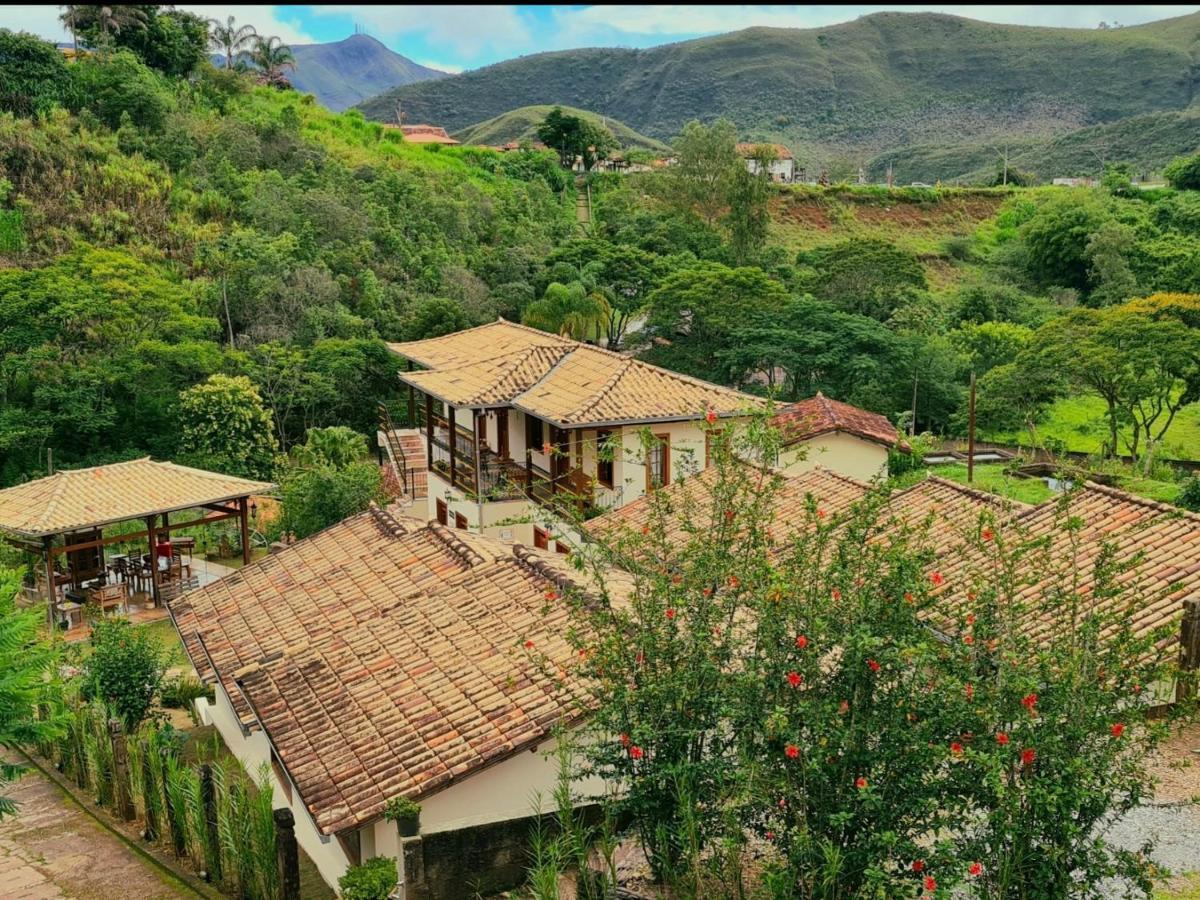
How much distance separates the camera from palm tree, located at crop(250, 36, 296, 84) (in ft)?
212

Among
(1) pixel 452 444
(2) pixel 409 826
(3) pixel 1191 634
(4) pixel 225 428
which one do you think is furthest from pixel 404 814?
(4) pixel 225 428

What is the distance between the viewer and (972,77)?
14238 cm

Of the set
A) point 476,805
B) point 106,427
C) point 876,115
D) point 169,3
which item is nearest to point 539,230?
point 169,3

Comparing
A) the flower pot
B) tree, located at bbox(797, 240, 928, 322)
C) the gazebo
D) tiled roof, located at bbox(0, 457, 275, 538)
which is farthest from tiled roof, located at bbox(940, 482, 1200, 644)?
tree, located at bbox(797, 240, 928, 322)

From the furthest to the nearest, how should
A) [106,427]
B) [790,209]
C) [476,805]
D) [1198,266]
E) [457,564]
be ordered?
[790,209], [1198,266], [106,427], [457,564], [476,805]

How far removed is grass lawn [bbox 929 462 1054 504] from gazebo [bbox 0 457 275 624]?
15.2 meters

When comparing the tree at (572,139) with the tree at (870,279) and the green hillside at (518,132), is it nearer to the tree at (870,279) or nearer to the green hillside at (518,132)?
the tree at (870,279)

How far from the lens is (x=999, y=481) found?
2798 centimetres

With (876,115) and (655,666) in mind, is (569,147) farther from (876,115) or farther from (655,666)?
(876,115)

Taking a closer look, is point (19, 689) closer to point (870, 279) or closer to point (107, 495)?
point (107, 495)

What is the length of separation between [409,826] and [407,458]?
19680 mm

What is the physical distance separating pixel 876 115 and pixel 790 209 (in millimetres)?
75912

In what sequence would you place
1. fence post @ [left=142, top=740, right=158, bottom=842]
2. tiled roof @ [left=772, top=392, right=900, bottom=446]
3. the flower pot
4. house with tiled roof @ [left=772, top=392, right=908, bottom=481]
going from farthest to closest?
house with tiled roof @ [left=772, top=392, right=908, bottom=481]
tiled roof @ [left=772, top=392, right=900, bottom=446]
fence post @ [left=142, top=740, right=158, bottom=842]
the flower pot

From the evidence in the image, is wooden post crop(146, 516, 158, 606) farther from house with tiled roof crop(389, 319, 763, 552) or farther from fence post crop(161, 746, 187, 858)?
fence post crop(161, 746, 187, 858)
